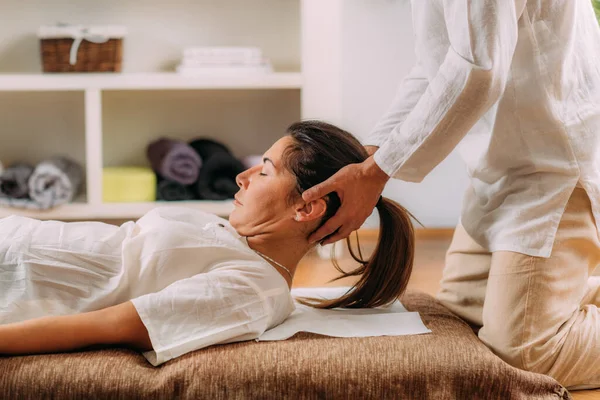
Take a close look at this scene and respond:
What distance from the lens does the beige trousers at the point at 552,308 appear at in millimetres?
1465

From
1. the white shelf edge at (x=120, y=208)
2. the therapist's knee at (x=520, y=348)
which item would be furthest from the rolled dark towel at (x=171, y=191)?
the therapist's knee at (x=520, y=348)

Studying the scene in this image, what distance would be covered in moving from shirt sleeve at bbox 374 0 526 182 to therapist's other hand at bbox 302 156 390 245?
0.04m

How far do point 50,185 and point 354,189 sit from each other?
6.48ft

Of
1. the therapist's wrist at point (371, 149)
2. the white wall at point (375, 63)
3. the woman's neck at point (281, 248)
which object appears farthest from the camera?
the white wall at point (375, 63)

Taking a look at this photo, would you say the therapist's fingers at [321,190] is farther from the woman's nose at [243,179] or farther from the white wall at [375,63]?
the white wall at [375,63]

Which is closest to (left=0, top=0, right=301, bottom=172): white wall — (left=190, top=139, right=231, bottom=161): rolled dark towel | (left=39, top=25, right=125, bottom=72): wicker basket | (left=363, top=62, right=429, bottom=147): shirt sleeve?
(left=190, top=139, right=231, bottom=161): rolled dark towel

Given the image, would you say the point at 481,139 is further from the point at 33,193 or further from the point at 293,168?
→ the point at 33,193

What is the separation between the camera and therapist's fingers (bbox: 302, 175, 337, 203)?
1.44 m

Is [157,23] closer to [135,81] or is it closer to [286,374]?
[135,81]

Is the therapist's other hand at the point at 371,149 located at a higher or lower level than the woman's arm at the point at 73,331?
higher

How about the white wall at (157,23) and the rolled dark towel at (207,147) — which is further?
the white wall at (157,23)

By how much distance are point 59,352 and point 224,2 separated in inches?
93.9

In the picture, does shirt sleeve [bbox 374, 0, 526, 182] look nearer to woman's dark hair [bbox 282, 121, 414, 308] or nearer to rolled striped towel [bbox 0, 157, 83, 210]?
woman's dark hair [bbox 282, 121, 414, 308]

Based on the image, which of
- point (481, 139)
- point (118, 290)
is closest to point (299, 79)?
point (481, 139)
